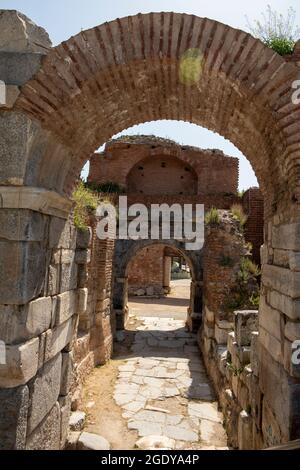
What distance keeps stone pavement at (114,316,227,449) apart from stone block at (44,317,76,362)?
6.99 feet

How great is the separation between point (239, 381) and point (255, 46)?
4.02m

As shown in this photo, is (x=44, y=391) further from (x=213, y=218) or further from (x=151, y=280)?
(x=151, y=280)

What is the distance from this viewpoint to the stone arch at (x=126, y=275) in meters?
10.7

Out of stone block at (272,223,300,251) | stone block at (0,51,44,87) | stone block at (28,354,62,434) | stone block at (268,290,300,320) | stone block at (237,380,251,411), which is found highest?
stone block at (0,51,44,87)

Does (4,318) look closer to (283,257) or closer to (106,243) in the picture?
(283,257)

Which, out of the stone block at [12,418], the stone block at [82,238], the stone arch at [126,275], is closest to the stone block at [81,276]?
the stone block at [82,238]

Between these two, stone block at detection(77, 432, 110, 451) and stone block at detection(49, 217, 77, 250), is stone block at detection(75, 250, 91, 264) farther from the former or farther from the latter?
stone block at detection(77, 432, 110, 451)

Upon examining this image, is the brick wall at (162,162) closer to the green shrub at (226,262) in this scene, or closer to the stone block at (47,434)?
the green shrub at (226,262)

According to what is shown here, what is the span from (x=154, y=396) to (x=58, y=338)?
11.6 ft

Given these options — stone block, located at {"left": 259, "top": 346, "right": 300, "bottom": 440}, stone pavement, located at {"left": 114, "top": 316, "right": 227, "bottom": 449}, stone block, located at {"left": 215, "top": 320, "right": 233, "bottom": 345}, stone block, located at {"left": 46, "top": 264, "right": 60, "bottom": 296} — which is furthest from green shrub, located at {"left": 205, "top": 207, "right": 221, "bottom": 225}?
stone block, located at {"left": 46, "top": 264, "right": 60, "bottom": 296}

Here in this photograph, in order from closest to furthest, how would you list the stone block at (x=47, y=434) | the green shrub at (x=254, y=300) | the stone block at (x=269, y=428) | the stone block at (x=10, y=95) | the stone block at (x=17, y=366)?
the stone block at (x=17, y=366) < the stone block at (x=10, y=95) < the stone block at (x=269, y=428) < the stone block at (x=47, y=434) < the green shrub at (x=254, y=300)

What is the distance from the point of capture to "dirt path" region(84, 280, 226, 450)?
4.98 m

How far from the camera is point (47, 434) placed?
334 cm

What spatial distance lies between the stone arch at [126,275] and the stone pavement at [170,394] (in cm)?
89
